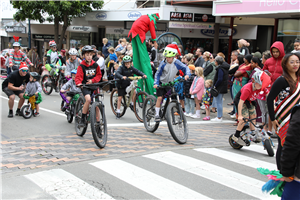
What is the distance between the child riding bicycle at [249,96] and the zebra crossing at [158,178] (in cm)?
53

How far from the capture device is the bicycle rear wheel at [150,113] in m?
7.91

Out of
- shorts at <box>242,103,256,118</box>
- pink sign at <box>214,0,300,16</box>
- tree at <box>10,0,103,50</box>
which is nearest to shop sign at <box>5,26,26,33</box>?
tree at <box>10,0,103,50</box>

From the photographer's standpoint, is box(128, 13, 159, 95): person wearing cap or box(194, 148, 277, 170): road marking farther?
box(128, 13, 159, 95): person wearing cap

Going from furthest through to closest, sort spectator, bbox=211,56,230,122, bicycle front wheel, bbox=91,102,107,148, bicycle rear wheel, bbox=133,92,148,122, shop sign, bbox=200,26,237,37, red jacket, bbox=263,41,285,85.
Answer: shop sign, bbox=200,26,237,37
spectator, bbox=211,56,230,122
bicycle rear wheel, bbox=133,92,148,122
red jacket, bbox=263,41,285,85
bicycle front wheel, bbox=91,102,107,148

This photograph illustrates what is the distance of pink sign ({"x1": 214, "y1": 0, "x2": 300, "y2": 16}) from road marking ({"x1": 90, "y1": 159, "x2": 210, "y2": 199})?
9.55 metres

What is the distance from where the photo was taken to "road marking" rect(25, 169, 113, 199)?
4410mm

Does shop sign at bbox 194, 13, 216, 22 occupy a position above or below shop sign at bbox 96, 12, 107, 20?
below

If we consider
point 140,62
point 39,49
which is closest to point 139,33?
point 140,62

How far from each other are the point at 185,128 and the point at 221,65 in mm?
3426

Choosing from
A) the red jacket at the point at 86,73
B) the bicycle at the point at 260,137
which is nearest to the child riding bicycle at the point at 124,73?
the red jacket at the point at 86,73

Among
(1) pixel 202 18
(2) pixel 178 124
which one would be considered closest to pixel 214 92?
(2) pixel 178 124

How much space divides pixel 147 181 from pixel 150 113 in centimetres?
326

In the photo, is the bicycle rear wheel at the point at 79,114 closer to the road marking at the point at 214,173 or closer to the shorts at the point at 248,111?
the road marking at the point at 214,173

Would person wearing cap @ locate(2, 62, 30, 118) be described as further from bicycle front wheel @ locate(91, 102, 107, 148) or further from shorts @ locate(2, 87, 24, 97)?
bicycle front wheel @ locate(91, 102, 107, 148)
